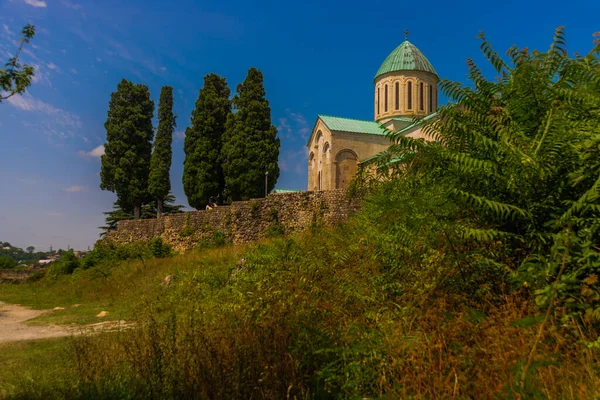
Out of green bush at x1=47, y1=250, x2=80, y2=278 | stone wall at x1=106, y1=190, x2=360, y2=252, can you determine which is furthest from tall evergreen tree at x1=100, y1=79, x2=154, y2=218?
stone wall at x1=106, y1=190, x2=360, y2=252

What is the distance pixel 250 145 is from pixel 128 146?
26.9ft

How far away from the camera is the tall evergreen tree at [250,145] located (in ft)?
72.6

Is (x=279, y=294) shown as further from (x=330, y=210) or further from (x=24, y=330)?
(x=330, y=210)

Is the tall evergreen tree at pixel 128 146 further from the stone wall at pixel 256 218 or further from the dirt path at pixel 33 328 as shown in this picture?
the dirt path at pixel 33 328

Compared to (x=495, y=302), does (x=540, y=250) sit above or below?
above

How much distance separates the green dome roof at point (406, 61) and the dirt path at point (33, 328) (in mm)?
26057

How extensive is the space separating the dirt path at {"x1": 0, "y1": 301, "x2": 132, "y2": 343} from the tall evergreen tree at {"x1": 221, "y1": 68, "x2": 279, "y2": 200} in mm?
13378

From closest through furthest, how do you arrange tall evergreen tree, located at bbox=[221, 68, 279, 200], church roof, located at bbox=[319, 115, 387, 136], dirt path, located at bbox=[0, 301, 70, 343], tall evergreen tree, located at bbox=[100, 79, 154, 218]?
dirt path, located at bbox=[0, 301, 70, 343], tall evergreen tree, located at bbox=[221, 68, 279, 200], tall evergreen tree, located at bbox=[100, 79, 154, 218], church roof, located at bbox=[319, 115, 387, 136]

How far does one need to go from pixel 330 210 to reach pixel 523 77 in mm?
8724

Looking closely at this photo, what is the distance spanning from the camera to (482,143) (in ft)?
12.6

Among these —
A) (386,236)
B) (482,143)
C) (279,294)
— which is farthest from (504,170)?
(279,294)

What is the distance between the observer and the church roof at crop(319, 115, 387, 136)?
87.0 ft

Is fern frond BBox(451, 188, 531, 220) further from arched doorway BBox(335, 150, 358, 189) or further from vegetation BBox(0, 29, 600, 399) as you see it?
arched doorway BBox(335, 150, 358, 189)

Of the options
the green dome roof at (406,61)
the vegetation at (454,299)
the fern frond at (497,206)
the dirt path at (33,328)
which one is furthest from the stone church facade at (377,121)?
the fern frond at (497,206)
